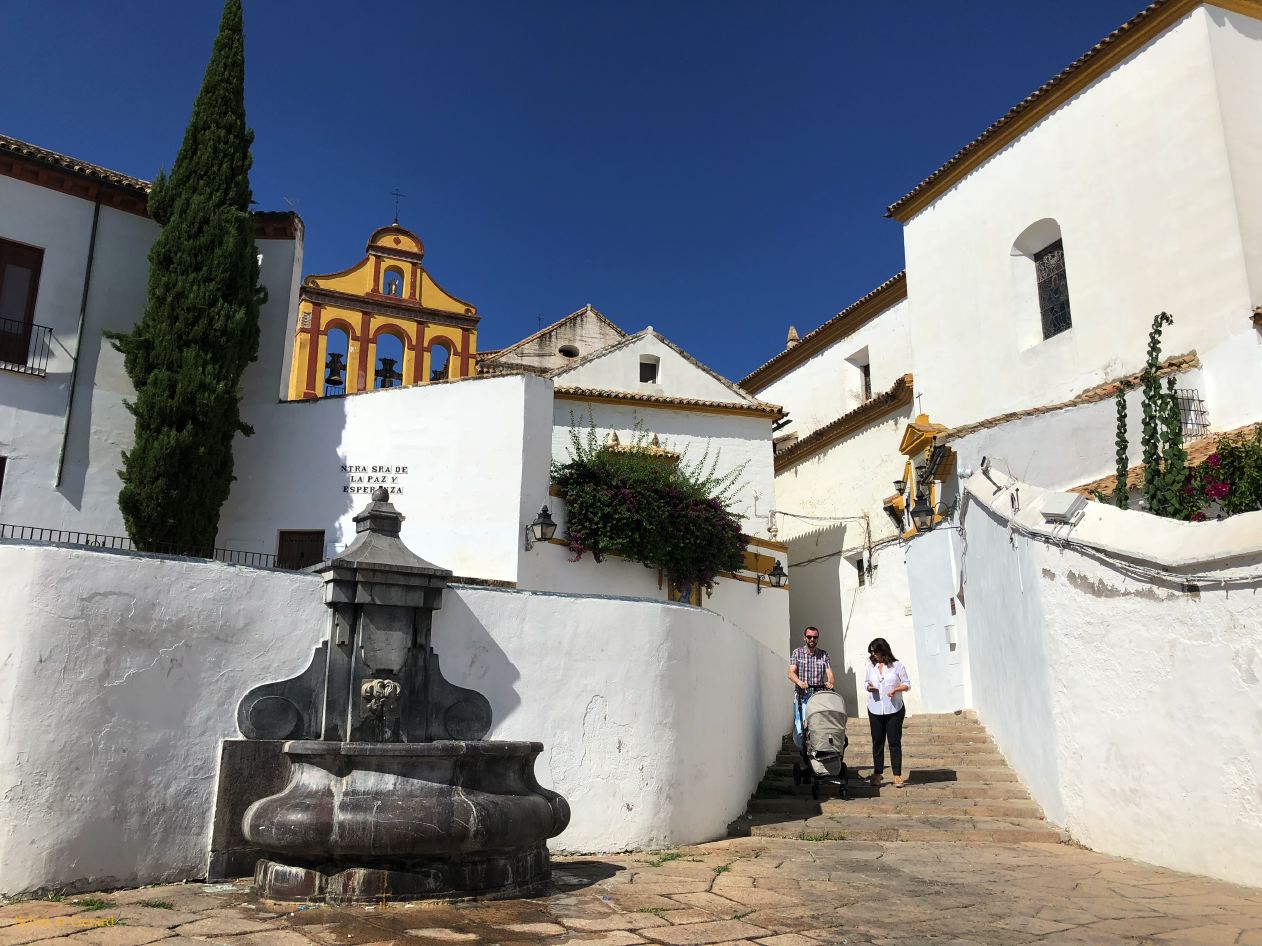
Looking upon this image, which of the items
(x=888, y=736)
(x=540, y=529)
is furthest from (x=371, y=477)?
(x=888, y=736)

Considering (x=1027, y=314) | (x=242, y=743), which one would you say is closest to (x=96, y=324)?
(x=242, y=743)

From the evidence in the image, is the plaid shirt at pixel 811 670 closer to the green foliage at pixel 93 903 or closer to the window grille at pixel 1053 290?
the green foliage at pixel 93 903

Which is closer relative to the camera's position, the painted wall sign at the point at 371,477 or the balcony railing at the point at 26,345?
the balcony railing at the point at 26,345

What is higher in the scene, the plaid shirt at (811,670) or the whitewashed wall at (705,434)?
the whitewashed wall at (705,434)


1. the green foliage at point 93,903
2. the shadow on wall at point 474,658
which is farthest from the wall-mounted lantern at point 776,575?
the green foliage at point 93,903

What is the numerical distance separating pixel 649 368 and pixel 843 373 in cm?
653

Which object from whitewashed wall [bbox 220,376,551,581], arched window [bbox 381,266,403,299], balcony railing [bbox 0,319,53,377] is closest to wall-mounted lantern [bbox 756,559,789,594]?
whitewashed wall [bbox 220,376,551,581]

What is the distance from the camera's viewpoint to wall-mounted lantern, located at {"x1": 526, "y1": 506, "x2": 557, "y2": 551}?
492 inches

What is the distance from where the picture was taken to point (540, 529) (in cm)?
1252

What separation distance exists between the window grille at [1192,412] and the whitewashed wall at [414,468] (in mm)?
8886

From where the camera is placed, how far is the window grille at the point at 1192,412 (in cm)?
1333

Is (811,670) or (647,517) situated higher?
(647,517)

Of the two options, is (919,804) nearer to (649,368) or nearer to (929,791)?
(929,791)

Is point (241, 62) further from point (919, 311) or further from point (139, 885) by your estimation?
point (919, 311)
